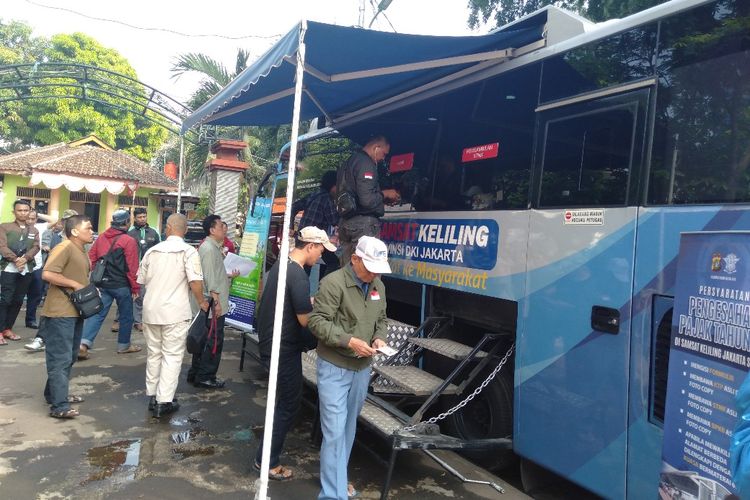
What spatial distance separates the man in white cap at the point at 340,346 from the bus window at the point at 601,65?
5.40 ft

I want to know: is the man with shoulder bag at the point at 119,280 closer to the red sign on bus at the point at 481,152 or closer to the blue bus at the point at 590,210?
the blue bus at the point at 590,210

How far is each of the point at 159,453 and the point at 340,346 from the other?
212 cm

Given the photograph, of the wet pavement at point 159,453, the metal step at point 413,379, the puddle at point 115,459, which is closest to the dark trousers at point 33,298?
the wet pavement at point 159,453

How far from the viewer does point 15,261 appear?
25.1 ft

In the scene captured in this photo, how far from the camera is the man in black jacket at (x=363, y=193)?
493 cm

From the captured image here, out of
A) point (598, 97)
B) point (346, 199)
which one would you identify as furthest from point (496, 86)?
point (346, 199)

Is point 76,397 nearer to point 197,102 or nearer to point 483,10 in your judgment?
point 483,10

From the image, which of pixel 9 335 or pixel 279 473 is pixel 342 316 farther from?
pixel 9 335

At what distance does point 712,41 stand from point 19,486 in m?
4.91

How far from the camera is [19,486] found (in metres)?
3.71

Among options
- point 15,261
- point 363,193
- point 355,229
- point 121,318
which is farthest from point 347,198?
point 15,261

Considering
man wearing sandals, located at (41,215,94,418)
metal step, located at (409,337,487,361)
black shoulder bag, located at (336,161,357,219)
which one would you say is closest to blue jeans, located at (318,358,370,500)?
metal step, located at (409,337,487,361)

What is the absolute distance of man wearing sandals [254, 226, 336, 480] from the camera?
368 cm

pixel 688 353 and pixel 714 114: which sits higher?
pixel 714 114
